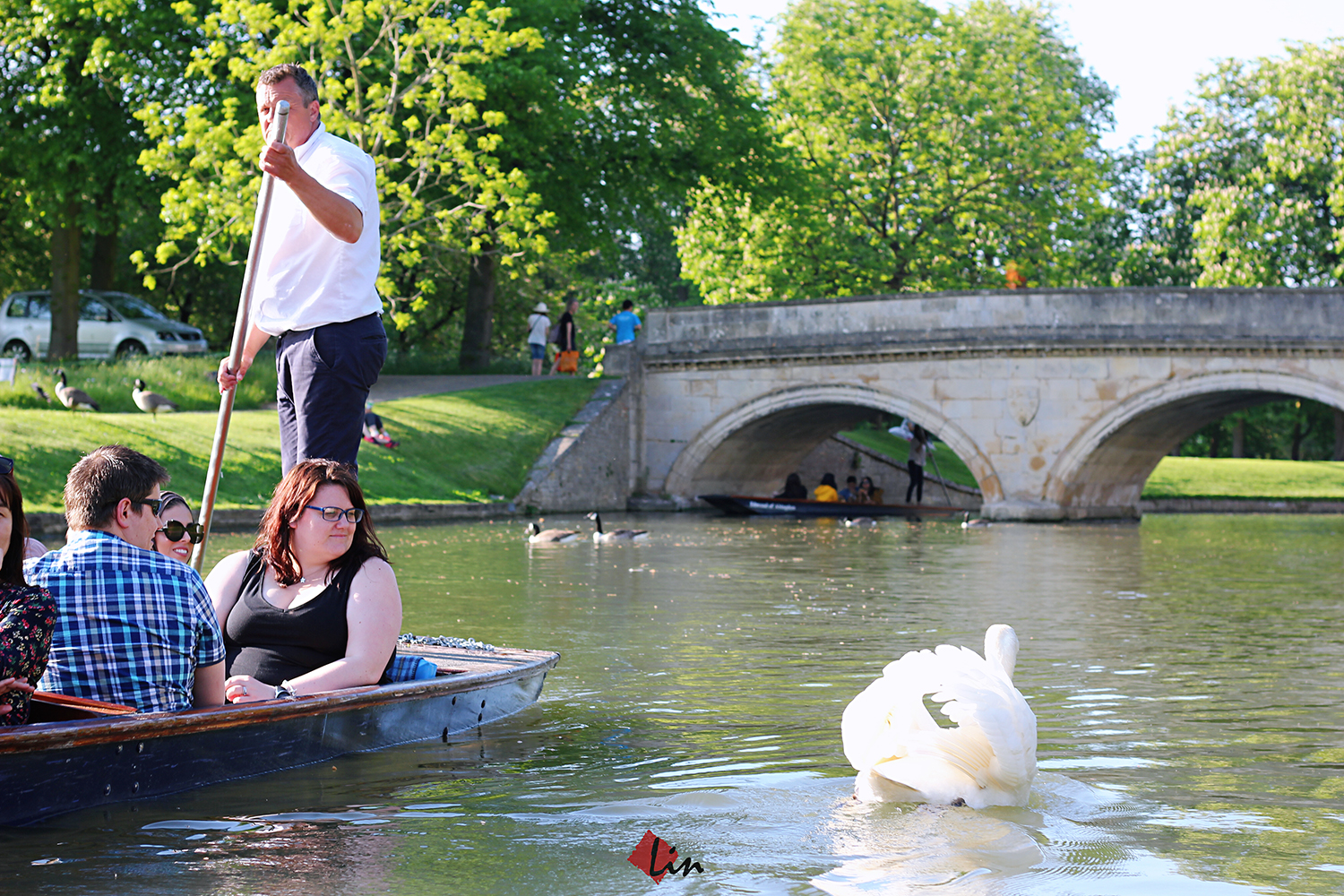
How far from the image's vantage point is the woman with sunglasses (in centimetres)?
468

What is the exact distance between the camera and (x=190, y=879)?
3.57m

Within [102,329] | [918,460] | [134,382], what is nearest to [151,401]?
[134,382]

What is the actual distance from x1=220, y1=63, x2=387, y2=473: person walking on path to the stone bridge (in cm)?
1915

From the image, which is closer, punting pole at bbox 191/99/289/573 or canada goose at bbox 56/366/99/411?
punting pole at bbox 191/99/289/573

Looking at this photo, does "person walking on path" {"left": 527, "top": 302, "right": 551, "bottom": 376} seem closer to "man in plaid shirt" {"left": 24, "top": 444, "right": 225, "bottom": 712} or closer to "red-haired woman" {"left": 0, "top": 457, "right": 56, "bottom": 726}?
"man in plaid shirt" {"left": 24, "top": 444, "right": 225, "bottom": 712}

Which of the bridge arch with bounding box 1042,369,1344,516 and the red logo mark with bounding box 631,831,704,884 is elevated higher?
the bridge arch with bounding box 1042,369,1344,516

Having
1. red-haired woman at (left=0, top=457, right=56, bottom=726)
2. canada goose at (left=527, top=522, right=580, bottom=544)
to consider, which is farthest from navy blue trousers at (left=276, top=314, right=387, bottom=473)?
canada goose at (left=527, top=522, right=580, bottom=544)

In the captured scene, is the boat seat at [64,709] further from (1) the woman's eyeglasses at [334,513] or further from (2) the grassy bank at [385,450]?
(2) the grassy bank at [385,450]

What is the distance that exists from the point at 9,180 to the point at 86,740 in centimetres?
2389

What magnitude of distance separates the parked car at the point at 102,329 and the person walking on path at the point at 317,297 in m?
21.2

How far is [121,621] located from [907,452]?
33.8 m

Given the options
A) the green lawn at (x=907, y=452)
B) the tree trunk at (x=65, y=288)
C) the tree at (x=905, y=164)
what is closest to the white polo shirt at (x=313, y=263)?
the tree trunk at (x=65, y=288)

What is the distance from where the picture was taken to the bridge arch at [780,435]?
24828mm

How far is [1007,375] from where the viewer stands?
2411 cm
